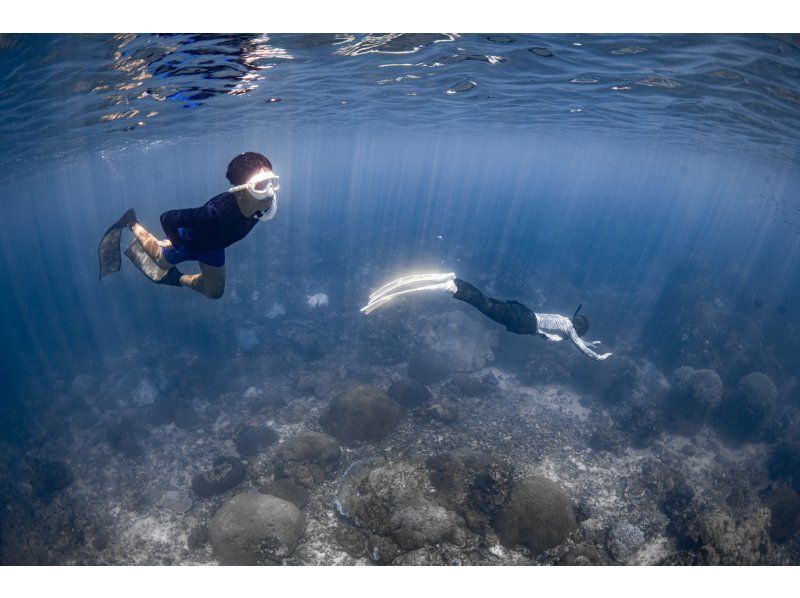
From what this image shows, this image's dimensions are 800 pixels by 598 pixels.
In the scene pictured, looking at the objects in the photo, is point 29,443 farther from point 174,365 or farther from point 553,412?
point 553,412

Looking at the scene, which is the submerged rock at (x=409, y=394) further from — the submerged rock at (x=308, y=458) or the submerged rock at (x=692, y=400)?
the submerged rock at (x=692, y=400)

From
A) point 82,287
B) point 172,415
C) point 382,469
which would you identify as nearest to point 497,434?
point 382,469

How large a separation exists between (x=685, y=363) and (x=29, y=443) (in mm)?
29802

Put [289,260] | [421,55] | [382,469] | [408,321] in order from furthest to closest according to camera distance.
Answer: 1. [289,260]
2. [408,321]
3. [421,55]
4. [382,469]

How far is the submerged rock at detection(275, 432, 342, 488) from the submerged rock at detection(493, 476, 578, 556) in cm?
486

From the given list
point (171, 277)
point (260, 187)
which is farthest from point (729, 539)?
point (171, 277)

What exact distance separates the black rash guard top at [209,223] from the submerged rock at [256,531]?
21.6ft

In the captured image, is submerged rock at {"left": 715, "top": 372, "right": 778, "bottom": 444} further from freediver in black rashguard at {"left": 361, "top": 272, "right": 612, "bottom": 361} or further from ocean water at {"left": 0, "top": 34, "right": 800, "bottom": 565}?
freediver in black rashguard at {"left": 361, "top": 272, "right": 612, "bottom": 361}

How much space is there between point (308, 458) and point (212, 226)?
838 cm

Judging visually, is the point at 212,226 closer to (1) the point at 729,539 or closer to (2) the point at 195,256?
(2) the point at 195,256

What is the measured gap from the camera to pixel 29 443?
14.6 metres

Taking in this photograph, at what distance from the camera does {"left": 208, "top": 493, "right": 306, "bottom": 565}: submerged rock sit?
25.2ft

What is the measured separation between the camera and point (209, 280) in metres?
5.14

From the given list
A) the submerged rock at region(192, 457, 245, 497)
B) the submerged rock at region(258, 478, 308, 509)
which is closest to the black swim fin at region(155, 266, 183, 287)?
the submerged rock at region(258, 478, 308, 509)
